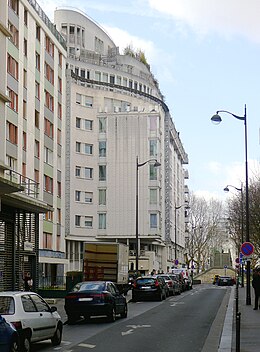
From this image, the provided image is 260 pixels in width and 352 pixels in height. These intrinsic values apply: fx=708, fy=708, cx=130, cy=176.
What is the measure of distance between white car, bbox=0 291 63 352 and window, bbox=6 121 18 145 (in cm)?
3232

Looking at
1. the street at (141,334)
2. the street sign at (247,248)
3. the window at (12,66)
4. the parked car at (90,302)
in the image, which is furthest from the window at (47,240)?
the parked car at (90,302)

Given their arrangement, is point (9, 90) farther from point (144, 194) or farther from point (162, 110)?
point (162, 110)

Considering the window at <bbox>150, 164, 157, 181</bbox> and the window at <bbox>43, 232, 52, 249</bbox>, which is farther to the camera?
the window at <bbox>150, 164, 157, 181</bbox>

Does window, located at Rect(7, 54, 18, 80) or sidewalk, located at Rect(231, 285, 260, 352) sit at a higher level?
window, located at Rect(7, 54, 18, 80)

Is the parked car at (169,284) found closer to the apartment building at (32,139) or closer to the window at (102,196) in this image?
the apartment building at (32,139)

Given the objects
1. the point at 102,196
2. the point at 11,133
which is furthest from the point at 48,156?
the point at 102,196

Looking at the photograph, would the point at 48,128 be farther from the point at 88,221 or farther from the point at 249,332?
the point at 249,332

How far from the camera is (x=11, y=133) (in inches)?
1950

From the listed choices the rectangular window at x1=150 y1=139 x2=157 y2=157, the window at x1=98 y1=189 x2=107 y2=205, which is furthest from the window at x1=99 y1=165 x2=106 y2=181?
the rectangular window at x1=150 y1=139 x2=157 y2=157

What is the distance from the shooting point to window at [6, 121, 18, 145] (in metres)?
48.8

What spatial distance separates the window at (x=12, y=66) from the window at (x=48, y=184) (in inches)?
464

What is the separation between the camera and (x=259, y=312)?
27.6 metres

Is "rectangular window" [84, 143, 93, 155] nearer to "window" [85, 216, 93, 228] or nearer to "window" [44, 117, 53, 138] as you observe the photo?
"window" [85, 216, 93, 228]

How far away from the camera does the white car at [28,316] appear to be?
15186 millimetres
